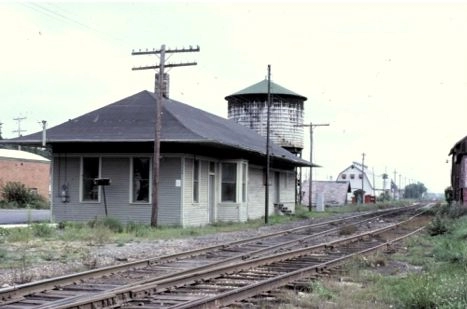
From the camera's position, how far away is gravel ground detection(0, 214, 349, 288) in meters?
11.1

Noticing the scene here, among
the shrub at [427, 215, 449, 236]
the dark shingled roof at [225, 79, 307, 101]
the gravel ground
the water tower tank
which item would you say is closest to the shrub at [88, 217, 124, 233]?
the gravel ground

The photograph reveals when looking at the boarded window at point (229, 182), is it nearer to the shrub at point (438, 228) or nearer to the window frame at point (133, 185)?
the window frame at point (133, 185)

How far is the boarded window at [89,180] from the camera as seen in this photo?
25969 mm

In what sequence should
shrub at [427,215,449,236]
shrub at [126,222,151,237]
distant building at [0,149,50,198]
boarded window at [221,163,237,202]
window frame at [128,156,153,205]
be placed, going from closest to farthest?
shrub at [126,222,151,237] → shrub at [427,215,449,236] → window frame at [128,156,153,205] → boarded window at [221,163,237,202] → distant building at [0,149,50,198]

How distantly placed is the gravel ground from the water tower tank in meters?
31.8

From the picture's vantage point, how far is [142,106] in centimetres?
2847

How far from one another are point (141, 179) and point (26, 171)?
2571 centimetres

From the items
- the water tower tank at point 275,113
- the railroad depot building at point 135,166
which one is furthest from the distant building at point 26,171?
the railroad depot building at point 135,166

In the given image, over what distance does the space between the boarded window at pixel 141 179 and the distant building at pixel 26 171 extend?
862 inches

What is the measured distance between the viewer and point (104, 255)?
1443 centimetres

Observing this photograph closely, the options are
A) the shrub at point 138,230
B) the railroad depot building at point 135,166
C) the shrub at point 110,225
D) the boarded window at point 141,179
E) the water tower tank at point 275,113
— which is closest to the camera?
the shrub at point 138,230

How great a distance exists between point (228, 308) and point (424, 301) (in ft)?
8.32

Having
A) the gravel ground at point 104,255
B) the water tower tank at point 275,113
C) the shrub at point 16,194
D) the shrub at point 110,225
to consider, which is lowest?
the gravel ground at point 104,255

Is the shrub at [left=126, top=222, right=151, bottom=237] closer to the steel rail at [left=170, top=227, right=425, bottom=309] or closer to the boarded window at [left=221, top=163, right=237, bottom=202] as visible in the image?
the boarded window at [left=221, top=163, right=237, bottom=202]
